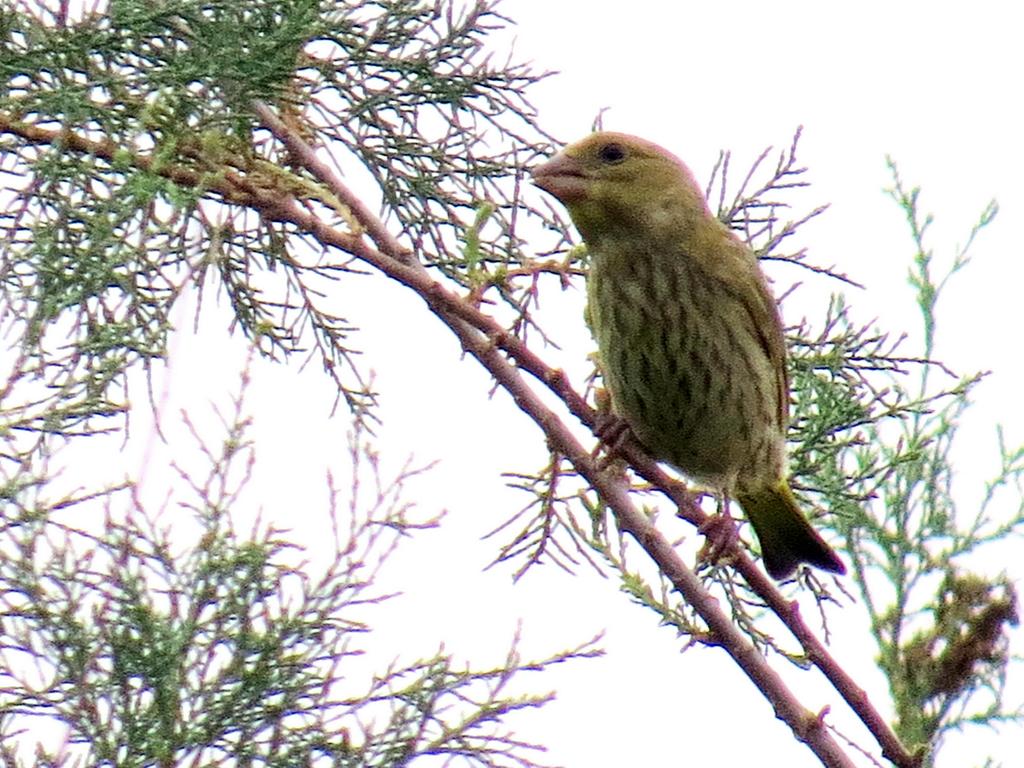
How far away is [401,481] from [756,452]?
168 cm

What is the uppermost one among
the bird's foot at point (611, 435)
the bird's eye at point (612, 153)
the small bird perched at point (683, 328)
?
the bird's eye at point (612, 153)

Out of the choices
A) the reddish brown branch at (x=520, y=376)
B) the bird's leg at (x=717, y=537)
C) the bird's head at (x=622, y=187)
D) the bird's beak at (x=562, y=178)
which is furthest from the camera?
the bird's head at (x=622, y=187)

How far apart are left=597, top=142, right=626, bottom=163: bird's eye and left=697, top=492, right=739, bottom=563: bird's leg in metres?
1.04

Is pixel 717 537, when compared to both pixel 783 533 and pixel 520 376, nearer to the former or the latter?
pixel 520 376

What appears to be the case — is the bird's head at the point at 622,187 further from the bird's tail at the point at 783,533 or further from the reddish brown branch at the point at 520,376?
the reddish brown branch at the point at 520,376

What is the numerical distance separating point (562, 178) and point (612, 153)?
385mm

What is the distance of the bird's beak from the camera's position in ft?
12.2

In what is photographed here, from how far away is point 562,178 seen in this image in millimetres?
3826

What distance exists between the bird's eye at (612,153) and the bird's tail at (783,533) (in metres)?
0.90

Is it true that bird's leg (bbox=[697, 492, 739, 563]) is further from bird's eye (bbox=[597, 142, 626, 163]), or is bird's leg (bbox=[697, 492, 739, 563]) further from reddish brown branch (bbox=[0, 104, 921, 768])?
bird's eye (bbox=[597, 142, 626, 163])

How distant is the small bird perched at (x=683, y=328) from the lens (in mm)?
4086

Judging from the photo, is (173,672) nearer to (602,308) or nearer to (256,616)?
(256,616)

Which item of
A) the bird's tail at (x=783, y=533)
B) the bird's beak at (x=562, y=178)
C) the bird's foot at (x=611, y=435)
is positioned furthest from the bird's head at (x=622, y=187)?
the bird's tail at (x=783, y=533)

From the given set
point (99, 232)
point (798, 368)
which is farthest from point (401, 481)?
point (798, 368)
